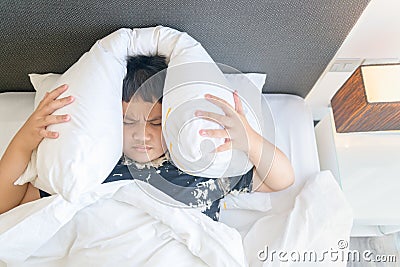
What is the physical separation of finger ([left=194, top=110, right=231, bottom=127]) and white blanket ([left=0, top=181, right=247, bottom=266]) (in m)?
0.19

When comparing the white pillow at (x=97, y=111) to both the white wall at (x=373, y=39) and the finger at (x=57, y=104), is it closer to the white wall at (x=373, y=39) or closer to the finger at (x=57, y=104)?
the finger at (x=57, y=104)

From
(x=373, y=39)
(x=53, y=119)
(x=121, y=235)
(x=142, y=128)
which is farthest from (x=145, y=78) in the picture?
(x=373, y=39)

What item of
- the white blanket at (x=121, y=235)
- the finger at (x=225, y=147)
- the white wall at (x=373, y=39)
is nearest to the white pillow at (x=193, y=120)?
the finger at (x=225, y=147)

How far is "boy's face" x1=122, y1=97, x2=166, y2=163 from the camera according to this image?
0.87m

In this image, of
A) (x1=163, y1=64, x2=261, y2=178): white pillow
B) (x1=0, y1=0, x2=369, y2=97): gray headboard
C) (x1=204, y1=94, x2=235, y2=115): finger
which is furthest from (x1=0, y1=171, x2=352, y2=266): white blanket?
(x1=0, y1=0, x2=369, y2=97): gray headboard

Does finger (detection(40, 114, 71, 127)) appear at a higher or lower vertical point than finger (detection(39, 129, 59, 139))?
higher

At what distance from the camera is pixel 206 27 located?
91 cm

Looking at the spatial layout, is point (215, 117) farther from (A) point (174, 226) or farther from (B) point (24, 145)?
(B) point (24, 145)

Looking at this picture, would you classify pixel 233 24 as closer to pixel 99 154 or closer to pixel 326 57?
pixel 326 57

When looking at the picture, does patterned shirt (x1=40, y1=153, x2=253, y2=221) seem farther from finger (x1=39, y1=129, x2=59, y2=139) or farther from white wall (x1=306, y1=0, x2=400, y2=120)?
white wall (x1=306, y1=0, x2=400, y2=120)

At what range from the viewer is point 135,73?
2.93 ft

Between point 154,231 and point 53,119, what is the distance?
29 centimetres

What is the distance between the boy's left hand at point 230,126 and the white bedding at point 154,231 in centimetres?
16

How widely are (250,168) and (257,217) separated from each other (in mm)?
139
